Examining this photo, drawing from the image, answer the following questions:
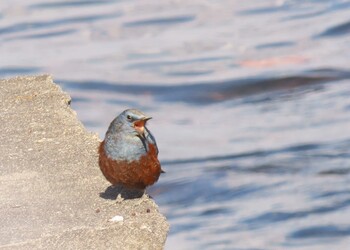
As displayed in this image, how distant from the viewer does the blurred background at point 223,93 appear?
772 centimetres

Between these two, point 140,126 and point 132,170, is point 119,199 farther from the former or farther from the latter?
point 140,126

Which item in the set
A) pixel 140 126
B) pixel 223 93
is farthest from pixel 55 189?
pixel 223 93

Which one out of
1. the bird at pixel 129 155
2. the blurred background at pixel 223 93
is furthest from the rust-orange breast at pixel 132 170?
the blurred background at pixel 223 93

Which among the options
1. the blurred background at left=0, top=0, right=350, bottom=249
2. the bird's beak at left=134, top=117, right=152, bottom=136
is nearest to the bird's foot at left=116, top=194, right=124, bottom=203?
the bird's beak at left=134, top=117, right=152, bottom=136

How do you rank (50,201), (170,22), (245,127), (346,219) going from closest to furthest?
(50,201)
(346,219)
(245,127)
(170,22)

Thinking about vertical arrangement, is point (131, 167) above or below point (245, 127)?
above

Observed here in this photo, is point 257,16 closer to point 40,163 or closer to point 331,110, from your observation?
point 331,110

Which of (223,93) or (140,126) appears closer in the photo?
(140,126)

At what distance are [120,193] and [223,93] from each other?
21.4 feet

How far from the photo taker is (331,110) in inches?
415

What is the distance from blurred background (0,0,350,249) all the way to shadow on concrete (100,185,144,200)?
1.83 m

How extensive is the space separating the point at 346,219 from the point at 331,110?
3.15 meters

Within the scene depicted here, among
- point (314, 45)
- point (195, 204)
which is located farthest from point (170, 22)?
point (195, 204)

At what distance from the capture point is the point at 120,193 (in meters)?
5.05
